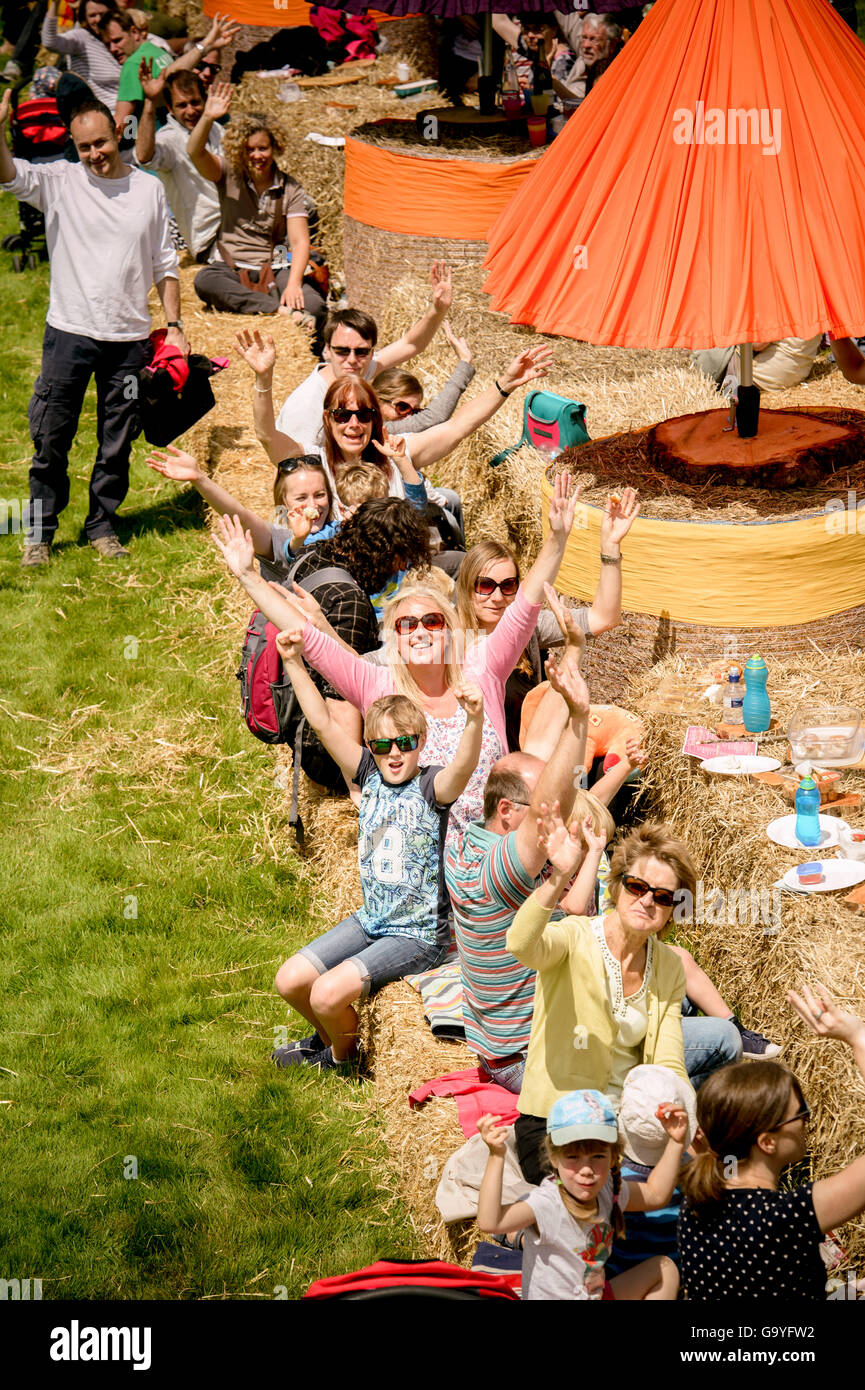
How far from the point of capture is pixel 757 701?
257 inches

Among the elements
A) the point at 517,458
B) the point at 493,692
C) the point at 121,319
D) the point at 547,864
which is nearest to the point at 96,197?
the point at 121,319

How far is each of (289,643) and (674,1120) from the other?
2573 millimetres

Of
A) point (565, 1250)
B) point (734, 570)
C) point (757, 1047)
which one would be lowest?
point (757, 1047)

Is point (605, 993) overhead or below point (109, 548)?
overhead

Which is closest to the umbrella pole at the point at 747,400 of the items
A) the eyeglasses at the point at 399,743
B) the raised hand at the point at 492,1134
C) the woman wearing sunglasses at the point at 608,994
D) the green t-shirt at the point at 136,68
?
the eyeglasses at the point at 399,743

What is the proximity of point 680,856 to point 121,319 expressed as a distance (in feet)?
21.6

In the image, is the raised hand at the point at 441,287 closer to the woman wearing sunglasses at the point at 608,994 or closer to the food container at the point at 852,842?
the food container at the point at 852,842

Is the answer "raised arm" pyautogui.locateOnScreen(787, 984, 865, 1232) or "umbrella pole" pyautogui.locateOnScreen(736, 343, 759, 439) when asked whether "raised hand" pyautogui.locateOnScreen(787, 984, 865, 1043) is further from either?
"umbrella pole" pyautogui.locateOnScreen(736, 343, 759, 439)

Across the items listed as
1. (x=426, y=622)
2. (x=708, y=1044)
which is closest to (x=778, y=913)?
(x=708, y=1044)

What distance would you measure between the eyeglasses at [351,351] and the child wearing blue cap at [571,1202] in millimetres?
5686

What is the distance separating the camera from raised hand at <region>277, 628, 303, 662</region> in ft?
19.5

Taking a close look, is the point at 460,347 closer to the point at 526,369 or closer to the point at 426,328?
the point at 426,328

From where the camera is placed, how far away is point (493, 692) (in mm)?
6059

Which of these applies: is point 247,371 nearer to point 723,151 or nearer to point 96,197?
point 96,197
